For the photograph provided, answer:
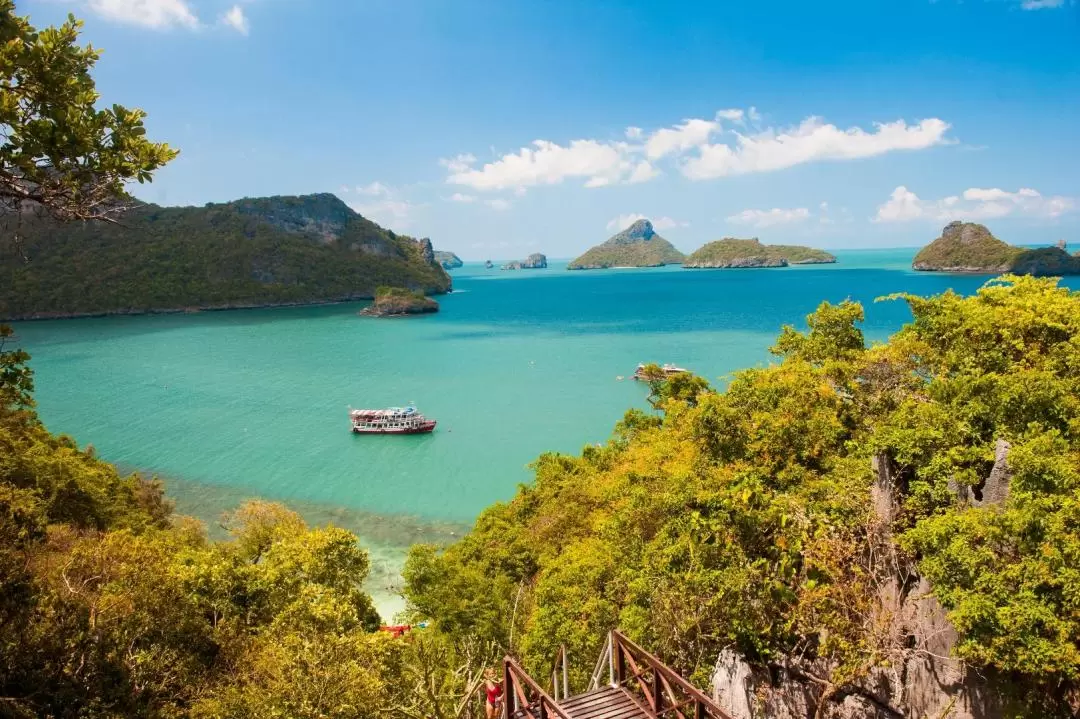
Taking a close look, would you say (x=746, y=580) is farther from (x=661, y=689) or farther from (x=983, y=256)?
(x=983, y=256)

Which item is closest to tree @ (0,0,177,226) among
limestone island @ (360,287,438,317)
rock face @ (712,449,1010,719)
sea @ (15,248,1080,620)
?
rock face @ (712,449,1010,719)

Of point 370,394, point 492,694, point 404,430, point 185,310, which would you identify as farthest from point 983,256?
point 185,310

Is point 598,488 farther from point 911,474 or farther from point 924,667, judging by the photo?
point 924,667

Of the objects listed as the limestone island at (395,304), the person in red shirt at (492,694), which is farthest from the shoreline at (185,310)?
the person in red shirt at (492,694)

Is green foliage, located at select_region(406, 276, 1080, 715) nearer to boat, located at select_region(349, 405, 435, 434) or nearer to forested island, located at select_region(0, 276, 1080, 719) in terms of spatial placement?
forested island, located at select_region(0, 276, 1080, 719)

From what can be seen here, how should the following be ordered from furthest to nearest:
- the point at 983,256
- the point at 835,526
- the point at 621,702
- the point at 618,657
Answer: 1. the point at 983,256
2. the point at 835,526
3. the point at 618,657
4. the point at 621,702
